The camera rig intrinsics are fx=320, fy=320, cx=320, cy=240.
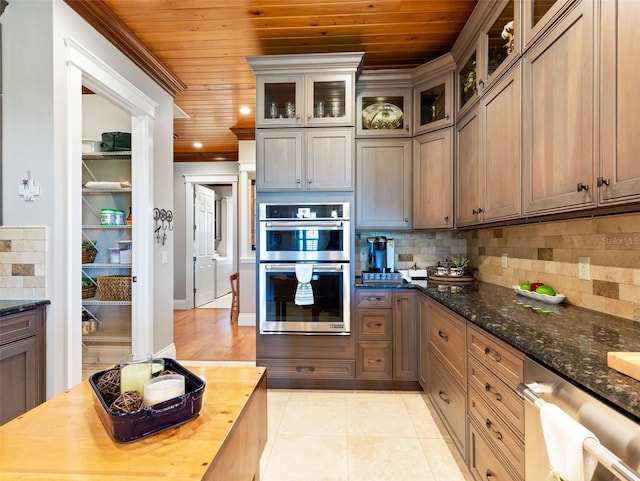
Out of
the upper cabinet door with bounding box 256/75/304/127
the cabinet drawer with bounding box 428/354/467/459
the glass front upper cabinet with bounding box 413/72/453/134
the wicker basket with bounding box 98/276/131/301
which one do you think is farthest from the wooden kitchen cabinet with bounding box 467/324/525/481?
the wicker basket with bounding box 98/276/131/301

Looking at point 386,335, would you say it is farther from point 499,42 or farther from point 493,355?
point 499,42

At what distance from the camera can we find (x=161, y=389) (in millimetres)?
898

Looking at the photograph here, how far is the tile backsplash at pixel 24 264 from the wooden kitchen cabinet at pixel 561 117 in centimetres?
275

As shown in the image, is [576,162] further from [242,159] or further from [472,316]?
[242,159]

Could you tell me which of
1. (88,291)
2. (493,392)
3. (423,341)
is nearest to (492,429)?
(493,392)

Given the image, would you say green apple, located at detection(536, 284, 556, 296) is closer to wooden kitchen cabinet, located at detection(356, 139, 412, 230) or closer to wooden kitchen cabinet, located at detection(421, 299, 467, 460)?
wooden kitchen cabinet, located at detection(421, 299, 467, 460)

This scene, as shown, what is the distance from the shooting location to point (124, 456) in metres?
0.75

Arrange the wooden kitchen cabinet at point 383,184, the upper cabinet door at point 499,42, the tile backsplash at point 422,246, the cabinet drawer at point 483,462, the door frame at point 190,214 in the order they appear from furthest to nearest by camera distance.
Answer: the door frame at point 190,214 < the tile backsplash at point 422,246 < the wooden kitchen cabinet at point 383,184 < the upper cabinet door at point 499,42 < the cabinet drawer at point 483,462

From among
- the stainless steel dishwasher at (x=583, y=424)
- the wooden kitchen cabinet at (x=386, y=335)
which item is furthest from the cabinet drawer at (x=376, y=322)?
the stainless steel dishwasher at (x=583, y=424)

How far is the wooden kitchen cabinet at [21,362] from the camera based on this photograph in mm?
1636

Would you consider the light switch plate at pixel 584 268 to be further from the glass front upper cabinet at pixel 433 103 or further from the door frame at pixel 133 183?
the door frame at pixel 133 183

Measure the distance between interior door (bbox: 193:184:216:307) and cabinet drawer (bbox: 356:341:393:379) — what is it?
14.0 feet

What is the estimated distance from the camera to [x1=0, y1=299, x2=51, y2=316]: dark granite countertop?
1647 mm

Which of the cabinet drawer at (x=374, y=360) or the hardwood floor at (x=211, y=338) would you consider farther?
the hardwood floor at (x=211, y=338)
